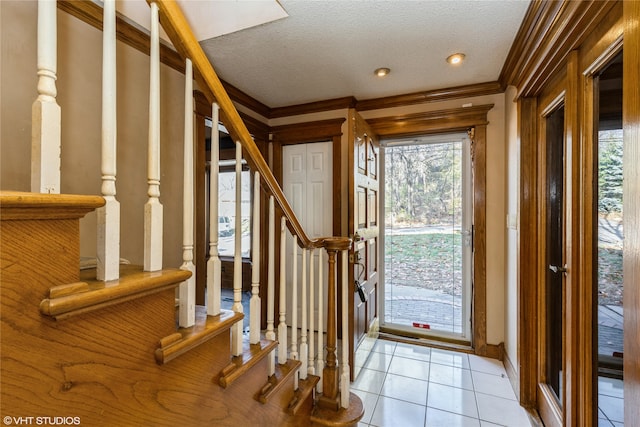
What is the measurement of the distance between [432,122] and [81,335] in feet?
9.05

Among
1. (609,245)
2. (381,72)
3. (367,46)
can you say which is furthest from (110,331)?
(381,72)

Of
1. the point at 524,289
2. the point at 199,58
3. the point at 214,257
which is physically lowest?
the point at 524,289

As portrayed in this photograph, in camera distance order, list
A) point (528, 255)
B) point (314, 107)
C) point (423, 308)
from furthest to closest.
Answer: point (423, 308) → point (314, 107) → point (528, 255)

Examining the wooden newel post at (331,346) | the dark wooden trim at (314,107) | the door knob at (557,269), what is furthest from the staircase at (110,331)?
the dark wooden trim at (314,107)

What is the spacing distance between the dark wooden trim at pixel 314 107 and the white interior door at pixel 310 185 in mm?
333

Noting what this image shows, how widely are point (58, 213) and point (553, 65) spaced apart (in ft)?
6.86

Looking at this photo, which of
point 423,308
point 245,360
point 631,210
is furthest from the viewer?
point 423,308

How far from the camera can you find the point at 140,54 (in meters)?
1.85

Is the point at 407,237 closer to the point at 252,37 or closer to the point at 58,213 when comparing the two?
the point at 252,37

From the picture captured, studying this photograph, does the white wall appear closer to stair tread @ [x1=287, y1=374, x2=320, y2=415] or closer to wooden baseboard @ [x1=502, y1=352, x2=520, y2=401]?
wooden baseboard @ [x1=502, y1=352, x2=520, y2=401]

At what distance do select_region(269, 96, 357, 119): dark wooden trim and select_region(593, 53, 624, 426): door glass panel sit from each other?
1.89m

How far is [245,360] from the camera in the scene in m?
1.07

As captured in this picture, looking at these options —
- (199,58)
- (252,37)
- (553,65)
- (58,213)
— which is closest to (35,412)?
(58,213)

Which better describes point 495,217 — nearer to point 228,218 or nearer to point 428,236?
point 428,236
